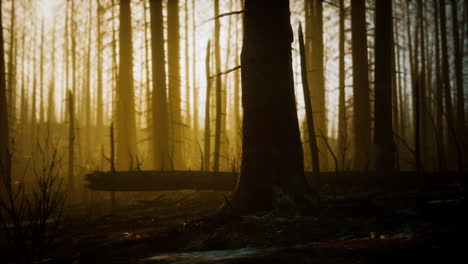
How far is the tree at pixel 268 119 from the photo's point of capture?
435 centimetres

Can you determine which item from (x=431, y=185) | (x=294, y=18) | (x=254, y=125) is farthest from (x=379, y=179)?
(x=294, y=18)

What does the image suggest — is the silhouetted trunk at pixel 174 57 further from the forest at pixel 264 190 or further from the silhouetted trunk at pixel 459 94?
the silhouetted trunk at pixel 459 94

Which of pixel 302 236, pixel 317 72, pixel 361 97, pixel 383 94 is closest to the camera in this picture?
pixel 302 236

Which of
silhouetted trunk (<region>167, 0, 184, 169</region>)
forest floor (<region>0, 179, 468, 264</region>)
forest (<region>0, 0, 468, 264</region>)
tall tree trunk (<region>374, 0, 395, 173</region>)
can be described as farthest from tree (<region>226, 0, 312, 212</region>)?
silhouetted trunk (<region>167, 0, 184, 169</region>)

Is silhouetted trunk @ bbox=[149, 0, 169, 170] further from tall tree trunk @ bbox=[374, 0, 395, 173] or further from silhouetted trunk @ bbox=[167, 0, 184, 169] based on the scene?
tall tree trunk @ bbox=[374, 0, 395, 173]

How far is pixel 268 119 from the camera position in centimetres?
443

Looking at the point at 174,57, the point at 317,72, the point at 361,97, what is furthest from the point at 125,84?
the point at 361,97

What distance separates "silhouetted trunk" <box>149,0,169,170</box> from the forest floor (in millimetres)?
5367

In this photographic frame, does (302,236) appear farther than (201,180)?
No

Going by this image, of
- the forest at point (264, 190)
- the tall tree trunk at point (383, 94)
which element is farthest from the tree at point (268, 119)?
the tall tree trunk at point (383, 94)

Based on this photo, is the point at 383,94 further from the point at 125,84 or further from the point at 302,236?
the point at 125,84

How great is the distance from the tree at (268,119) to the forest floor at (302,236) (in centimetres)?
33

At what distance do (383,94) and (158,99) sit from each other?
7.41m

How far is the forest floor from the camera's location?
2.75 metres
